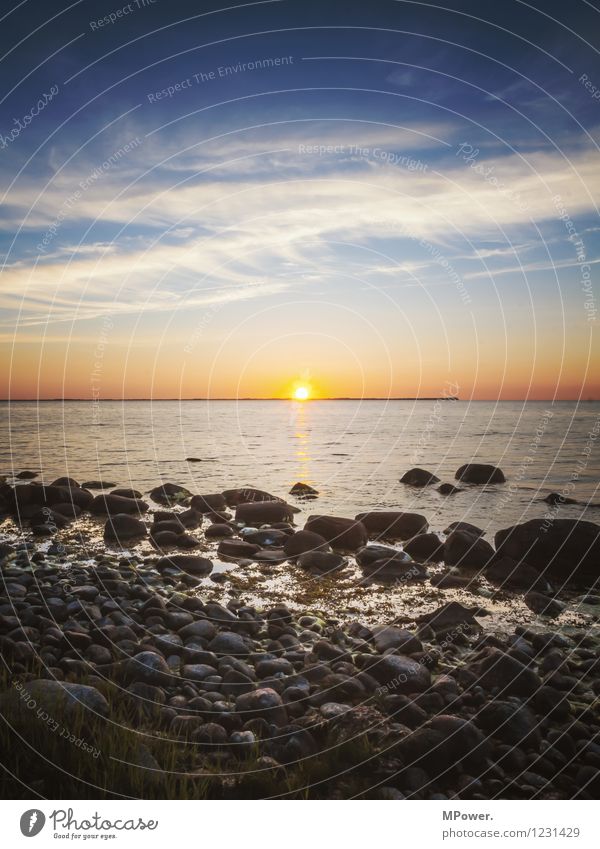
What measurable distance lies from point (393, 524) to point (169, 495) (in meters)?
8.89

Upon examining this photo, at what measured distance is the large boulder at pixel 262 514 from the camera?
18875 mm

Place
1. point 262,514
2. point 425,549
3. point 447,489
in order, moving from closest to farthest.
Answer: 1. point 425,549
2. point 262,514
3. point 447,489

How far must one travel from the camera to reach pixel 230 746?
614 centimetres

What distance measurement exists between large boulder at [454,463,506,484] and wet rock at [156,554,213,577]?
17.2 metres

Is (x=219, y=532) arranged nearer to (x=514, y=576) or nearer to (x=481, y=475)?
(x=514, y=576)

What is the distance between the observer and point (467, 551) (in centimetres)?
1448

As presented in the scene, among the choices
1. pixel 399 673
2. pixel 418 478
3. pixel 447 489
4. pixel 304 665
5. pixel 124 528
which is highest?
pixel 418 478

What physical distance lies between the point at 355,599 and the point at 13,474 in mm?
21600

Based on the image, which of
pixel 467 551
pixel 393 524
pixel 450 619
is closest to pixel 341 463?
pixel 393 524

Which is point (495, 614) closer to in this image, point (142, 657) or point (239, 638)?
point (239, 638)

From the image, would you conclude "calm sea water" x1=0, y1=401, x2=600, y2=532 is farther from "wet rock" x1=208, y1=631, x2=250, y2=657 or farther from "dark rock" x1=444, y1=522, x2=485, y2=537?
"wet rock" x1=208, y1=631, x2=250, y2=657

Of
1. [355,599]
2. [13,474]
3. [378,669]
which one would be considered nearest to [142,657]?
[378,669]

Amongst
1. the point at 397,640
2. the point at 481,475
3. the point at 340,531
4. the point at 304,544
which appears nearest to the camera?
the point at 397,640
